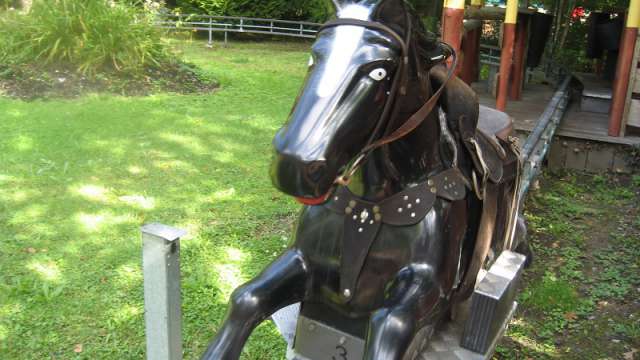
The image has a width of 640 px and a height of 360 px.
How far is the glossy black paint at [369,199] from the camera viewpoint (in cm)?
139

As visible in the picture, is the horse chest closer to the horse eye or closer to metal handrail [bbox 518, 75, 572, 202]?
the horse eye

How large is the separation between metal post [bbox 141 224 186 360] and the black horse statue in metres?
0.19

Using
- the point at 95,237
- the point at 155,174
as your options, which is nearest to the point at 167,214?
the point at 95,237

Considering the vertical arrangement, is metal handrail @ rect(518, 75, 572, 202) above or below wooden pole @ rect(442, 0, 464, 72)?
below

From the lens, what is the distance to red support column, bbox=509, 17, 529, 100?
26.2 ft

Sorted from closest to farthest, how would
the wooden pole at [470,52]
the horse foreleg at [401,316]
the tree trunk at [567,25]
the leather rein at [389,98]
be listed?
the leather rein at [389,98], the horse foreleg at [401,316], the wooden pole at [470,52], the tree trunk at [567,25]

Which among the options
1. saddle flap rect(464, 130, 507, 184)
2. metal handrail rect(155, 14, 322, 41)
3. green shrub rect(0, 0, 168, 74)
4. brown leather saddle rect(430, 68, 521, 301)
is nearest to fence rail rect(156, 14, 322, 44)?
metal handrail rect(155, 14, 322, 41)

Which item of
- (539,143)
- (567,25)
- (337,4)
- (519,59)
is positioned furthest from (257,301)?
(567,25)

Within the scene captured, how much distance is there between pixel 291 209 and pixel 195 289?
147 centimetres

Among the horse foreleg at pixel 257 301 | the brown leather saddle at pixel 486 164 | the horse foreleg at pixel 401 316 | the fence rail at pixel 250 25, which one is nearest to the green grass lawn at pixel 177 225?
the brown leather saddle at pixel 486 164

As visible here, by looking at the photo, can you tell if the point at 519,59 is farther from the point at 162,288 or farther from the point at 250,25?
the point at 250,25

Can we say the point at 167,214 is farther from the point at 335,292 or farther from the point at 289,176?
the point at 289,176

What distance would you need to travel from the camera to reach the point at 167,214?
4.90 meters

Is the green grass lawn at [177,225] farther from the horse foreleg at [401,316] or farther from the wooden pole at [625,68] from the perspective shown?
the horse foreleg at [401,316]
